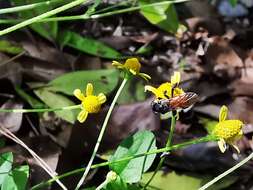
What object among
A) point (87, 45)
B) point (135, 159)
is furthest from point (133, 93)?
point (135, 159)

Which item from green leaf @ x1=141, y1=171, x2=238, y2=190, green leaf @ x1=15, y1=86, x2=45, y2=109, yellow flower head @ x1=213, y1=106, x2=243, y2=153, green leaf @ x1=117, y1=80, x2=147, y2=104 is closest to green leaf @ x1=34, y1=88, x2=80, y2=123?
green leaf @ x1=15, y1=86, x2=45, y2=109

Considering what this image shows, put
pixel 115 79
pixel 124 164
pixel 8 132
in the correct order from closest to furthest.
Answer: pixel 124 164 < pixel 8 132 < pixel 115 79

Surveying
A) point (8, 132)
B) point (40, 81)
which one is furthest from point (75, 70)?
point (8, 132)


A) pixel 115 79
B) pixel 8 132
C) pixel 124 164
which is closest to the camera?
pixel 124 164

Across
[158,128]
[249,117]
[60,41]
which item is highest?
[60,41]

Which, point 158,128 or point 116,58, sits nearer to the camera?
point 158,128

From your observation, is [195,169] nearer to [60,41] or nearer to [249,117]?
[249,117]

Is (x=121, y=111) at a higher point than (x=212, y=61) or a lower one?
higher

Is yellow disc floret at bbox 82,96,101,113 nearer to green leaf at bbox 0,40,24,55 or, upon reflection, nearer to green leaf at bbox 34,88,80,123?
green leaf at bbox 34,88,80,123
